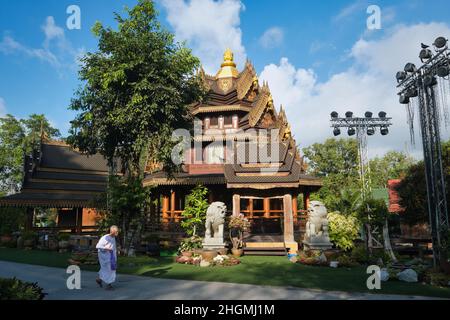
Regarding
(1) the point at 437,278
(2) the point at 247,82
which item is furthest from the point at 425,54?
(2) the point at 247,82

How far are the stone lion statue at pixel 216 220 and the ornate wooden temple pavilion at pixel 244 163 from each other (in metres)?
2.42

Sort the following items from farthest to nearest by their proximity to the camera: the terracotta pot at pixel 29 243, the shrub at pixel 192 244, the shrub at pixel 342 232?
the terracotta pot at pixel 29 243 < the shrub at pixel 192 244 < the shrub at pixel 342 232

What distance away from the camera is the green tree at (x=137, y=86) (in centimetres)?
1484

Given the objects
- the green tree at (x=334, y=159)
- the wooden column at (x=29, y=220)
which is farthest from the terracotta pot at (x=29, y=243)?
the green tree at (x=334, y=159)

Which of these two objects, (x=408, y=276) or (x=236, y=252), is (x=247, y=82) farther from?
(x=408, y=276)

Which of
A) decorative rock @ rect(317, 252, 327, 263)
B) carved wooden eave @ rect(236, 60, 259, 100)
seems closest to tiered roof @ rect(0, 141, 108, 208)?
carved wooden eave @ rect(236, 60, 259, 100)

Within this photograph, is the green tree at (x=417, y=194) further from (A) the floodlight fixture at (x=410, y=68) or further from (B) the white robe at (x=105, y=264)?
(B) the white robe at (x=105, y=264)

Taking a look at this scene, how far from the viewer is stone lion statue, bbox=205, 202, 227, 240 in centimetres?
Result: 1538

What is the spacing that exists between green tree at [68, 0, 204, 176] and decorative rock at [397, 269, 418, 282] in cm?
1038

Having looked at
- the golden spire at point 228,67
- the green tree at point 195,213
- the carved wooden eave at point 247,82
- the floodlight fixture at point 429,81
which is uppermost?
the golden spire at point 228,67

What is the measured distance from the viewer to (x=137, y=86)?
1462cm
